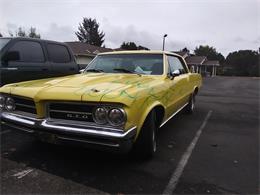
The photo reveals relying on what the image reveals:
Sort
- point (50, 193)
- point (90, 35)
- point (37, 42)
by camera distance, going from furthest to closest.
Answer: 1. point (90, 35)
2. point (37, 42)
3. point (50, 193)

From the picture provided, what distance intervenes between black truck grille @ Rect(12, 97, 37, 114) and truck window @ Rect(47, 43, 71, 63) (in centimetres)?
321

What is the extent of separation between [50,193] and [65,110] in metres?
0.96

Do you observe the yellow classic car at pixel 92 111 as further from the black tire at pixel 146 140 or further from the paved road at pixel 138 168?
the paved road at pixel 138 168

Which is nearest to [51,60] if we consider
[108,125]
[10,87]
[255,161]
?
[10,87]

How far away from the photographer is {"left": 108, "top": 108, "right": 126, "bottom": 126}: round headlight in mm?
3051

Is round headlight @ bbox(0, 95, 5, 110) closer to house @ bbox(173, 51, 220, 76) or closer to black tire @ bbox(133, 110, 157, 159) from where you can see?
black tire @ bbox(133, 110, 157, 159)

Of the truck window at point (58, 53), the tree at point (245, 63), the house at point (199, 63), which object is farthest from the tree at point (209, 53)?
the truck window at point (58, 53)

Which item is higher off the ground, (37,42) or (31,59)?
(37,42)

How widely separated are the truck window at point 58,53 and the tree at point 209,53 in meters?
87.5

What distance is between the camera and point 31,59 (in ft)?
20.4

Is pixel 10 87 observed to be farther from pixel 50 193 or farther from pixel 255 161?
pixel 255 161

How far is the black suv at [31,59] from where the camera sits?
18.6 feet

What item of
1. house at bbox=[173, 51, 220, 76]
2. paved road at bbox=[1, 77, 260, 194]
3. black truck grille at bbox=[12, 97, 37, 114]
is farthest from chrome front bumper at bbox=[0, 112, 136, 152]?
house at bbox=[173, 51, 220, 76]

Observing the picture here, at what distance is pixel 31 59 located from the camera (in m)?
6.22
